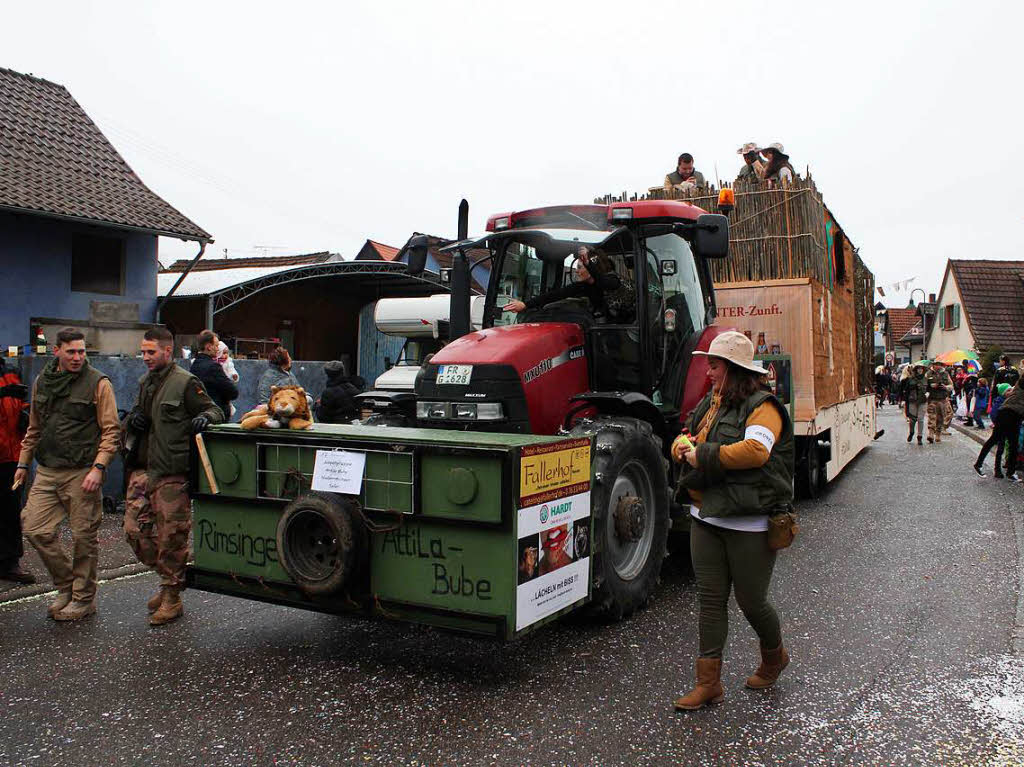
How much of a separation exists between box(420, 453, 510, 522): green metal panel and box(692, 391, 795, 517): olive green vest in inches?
40.1

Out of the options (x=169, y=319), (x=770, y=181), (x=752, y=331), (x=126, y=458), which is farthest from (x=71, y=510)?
(x=169, y=319)

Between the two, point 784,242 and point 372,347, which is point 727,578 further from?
point 372,347

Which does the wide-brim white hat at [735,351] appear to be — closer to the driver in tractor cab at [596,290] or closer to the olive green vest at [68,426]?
the driver in tractor cab at [596,290]

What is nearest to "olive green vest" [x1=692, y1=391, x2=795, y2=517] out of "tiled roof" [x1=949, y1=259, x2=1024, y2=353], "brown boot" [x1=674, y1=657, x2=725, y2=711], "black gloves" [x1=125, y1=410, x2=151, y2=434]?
"brown boot" [x1=674, y1=657, x2=725, y2=711]

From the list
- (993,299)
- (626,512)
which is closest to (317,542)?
(626,512)

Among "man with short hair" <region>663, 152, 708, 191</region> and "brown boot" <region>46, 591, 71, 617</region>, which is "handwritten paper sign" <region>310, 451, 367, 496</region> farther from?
"man with short hair" <region>663, 152, 708, 191</region>

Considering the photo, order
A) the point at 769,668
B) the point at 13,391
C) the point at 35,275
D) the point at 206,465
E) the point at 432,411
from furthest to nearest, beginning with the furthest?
the point at 35,275 < the point at 13,391 < the point at 432,411 < the point at 206,465 < the point at 769,668

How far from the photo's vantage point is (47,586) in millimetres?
6582

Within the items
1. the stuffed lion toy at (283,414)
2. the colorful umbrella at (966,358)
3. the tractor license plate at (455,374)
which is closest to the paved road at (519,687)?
the stuffed lion toy at (283,414)

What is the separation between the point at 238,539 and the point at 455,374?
175cm

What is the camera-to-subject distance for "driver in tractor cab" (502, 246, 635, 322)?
21.5 ft

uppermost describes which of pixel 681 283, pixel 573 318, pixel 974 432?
pixel 681 283

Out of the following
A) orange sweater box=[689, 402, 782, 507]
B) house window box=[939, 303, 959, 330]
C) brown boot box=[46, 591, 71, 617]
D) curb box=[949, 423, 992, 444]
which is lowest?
brown boot box=[46, 591, 71, 617]

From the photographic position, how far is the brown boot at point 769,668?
438 cm
